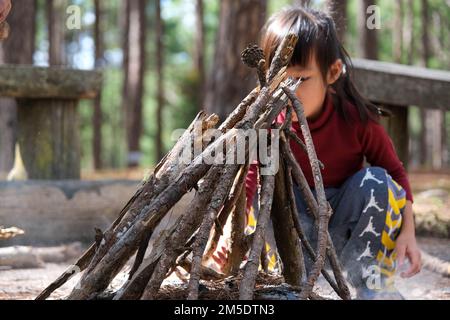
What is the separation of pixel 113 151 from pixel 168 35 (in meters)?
6.44

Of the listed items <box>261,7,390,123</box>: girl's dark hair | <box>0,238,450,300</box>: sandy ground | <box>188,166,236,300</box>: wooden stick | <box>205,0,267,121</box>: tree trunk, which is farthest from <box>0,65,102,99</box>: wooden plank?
<box>188,166,236,300</box>: wooden stick

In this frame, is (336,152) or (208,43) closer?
(336,152)

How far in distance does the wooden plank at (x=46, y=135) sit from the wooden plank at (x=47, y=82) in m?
0.17

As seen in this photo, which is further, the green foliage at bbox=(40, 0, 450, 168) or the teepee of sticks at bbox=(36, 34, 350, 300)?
the green foliage at bbox=(40, 0, 450, 168)

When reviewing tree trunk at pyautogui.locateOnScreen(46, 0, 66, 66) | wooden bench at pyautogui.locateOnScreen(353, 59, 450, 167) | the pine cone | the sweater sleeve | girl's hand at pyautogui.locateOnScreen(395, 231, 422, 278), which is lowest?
girl's hand at pyautogui.locateOnScreen(395, 231, 422, 278)

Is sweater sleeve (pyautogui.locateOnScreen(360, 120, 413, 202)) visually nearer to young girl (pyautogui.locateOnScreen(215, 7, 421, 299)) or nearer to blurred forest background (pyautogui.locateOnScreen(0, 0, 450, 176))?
young girl (pyautogui.locateOnScreen(215, 7, 421, 299))

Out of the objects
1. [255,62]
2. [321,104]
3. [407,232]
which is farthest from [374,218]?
[255,62]

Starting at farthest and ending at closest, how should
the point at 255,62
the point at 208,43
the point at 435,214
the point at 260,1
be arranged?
the point at 208,43 < the point at 260,1 < the point at 435,214 < the point at 255,62

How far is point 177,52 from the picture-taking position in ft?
118

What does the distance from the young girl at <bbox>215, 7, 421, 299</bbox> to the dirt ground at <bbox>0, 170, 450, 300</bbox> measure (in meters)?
0.22

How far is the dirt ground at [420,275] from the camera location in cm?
299

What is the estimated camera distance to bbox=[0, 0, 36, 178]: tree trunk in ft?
26.2

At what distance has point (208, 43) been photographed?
108 feet
